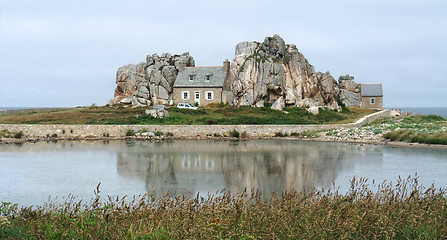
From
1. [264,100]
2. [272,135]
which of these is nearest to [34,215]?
[272,135]

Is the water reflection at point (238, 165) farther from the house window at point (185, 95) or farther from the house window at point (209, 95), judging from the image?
the house window at point (185, 95)

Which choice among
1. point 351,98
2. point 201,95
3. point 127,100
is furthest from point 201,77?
point 351,98

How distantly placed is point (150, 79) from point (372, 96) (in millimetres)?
38025

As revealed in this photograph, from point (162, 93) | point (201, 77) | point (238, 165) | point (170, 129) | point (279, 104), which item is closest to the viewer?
point (238, 165)

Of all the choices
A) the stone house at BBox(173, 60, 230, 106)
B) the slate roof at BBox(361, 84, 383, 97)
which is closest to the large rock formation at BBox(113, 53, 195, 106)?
the stone house at BBox(173, 60, 230, 106)

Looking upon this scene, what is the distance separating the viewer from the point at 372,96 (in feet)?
241

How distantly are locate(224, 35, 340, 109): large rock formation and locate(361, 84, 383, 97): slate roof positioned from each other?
639 inches

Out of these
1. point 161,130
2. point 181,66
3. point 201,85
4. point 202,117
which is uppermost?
point 181,66

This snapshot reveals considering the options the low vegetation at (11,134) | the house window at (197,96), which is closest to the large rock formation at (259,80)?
the house window at (197,96)

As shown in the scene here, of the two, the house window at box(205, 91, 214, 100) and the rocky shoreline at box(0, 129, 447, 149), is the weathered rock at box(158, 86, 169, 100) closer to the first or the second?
the house window at box(205, 91, 214, 100)

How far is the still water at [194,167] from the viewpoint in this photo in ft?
56.5

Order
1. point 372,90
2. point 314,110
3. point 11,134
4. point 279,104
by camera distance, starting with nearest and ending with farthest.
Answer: point 11,134 → point 314,110 → point 279,104 → point 372,90

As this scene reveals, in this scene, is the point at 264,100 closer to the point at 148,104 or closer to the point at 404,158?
the point at 148,104

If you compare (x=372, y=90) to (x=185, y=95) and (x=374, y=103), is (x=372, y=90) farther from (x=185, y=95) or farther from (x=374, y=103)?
(x=185, y=95)
